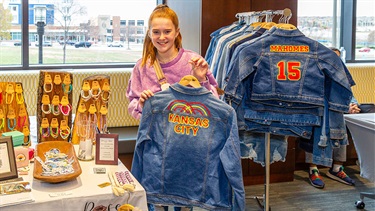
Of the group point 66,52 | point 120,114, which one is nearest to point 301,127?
point 120,114

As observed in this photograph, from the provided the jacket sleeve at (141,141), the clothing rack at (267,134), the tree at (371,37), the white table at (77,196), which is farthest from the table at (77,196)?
the tree at (371,37)

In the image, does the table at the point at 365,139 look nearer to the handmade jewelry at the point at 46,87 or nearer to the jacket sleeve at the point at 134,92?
the jacket sleeve at the point at 134,92

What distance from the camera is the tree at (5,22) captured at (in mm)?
5133

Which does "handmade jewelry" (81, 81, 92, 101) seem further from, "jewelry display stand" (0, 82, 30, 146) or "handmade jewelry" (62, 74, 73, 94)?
"jewelry display stand" (0, 82, 30, 146)

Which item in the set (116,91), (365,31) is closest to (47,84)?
(116,91)

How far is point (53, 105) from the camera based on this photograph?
100.0 inches

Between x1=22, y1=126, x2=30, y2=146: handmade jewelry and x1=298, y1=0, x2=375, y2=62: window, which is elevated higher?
x1=298, y1=0, x2=375, y2=62: window

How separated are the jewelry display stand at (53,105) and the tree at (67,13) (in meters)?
2.98

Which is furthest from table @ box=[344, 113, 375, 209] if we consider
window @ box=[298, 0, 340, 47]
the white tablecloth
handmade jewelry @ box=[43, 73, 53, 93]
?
window @ box=[298, 0, 340, 47]

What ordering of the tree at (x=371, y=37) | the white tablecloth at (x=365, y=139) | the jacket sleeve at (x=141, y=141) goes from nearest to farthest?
1. the jacket sleeve at (x=141, y=141)
2. the white tablecloth at (x=365, y=139)
3. the tree at (x=371, y=37)

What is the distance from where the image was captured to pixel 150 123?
2.41 metres

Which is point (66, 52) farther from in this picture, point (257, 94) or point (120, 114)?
point (257, 94)

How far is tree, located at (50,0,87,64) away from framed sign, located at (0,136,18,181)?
348cm

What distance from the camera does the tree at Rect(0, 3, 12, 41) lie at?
513cm
